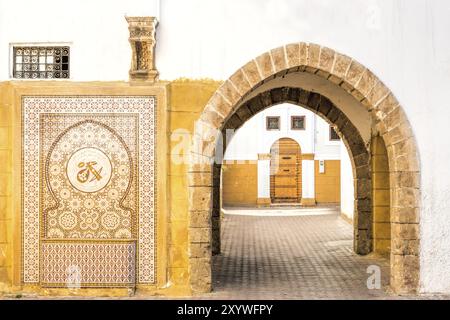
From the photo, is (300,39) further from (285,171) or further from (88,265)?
(285,171)

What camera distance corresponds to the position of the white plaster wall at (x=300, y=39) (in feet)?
21.9

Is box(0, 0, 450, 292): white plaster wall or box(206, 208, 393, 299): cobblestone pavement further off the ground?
box(0, 0, 450, 292): white plaster wall

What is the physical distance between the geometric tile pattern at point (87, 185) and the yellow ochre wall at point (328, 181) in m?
16.1

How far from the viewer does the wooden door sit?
2250cm

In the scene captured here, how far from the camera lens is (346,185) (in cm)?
1538

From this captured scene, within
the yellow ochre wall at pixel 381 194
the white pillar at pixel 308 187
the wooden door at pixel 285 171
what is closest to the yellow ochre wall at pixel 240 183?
the wooden door at pixel 285 171

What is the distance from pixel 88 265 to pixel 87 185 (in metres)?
0.87

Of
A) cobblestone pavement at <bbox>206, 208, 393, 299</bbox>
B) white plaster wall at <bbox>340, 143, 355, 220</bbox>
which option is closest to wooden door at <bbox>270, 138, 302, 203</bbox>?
white plaster wall at <bbox>340, 143, 355, 220</bbox>

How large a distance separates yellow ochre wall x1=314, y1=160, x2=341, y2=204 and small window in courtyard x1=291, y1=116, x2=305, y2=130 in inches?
55.2

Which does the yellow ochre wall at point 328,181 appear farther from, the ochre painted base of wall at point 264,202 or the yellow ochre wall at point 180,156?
the yellow ochre wall at point 180,156

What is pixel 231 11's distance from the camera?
264 inches

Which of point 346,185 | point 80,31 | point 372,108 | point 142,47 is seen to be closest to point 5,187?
point 80,31

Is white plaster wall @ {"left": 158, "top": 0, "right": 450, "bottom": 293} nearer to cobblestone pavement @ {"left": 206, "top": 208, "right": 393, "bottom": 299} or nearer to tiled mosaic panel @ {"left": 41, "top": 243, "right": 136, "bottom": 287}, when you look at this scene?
cobblestone pavement @ {"left": 206, "top": 208, "right": 393, "bottom": 299}

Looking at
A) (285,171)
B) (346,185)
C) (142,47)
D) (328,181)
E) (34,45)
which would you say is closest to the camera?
(142,47)
